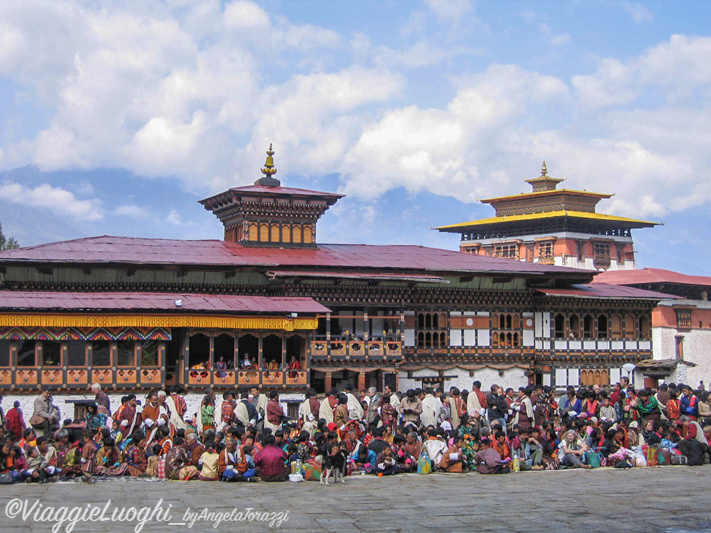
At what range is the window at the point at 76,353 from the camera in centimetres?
3045

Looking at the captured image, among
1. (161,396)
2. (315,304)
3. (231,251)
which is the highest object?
(231,251)

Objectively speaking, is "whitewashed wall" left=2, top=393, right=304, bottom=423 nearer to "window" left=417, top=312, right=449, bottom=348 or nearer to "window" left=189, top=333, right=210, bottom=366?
"window" left=189, top=333, right=210, bottom=366

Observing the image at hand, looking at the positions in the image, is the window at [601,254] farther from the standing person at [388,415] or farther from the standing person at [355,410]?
the standing person at [388,415]

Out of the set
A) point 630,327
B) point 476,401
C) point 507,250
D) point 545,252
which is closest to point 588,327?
point 630,327

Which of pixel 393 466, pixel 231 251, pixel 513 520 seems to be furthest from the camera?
pixel 231 251

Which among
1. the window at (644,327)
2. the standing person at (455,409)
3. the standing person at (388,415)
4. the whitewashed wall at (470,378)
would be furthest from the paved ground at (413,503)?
the window at (644,327)

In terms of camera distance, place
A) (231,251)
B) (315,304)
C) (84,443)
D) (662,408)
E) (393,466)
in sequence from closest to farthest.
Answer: (84,443) < (393,466) < (662,408) < (315,304) < (231,251)

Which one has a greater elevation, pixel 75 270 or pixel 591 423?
pixel 75 270

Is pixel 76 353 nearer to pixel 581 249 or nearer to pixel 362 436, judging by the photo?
pixel 362 436

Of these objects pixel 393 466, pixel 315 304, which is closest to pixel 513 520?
pixel 393 466

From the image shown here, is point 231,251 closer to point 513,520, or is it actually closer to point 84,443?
point 84,443

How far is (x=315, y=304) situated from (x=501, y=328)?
10.9 metres

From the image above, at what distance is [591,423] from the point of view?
22766mm

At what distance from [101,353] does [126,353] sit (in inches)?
30.7
